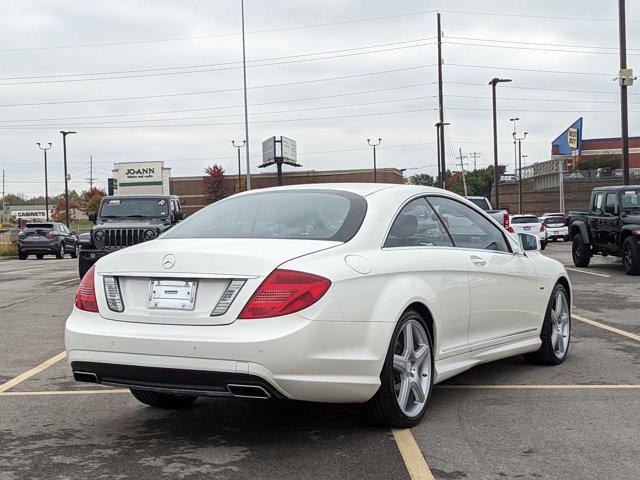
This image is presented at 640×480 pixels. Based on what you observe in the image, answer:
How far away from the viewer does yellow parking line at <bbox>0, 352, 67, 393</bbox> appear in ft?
22.1

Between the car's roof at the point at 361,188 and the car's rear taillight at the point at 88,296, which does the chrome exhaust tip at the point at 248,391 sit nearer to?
the car's rear taillight at the point at 88,296

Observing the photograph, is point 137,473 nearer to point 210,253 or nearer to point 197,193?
point 210,253

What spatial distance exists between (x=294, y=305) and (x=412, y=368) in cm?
115

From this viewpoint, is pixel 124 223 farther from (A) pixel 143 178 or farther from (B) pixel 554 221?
(A) pixel 143 178

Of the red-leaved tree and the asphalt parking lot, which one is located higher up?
the red-leaved tree

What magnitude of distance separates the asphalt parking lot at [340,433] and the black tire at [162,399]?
7cm

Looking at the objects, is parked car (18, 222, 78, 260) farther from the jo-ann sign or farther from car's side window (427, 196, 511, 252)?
the jo-ann sign

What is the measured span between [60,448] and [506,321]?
3372 mm

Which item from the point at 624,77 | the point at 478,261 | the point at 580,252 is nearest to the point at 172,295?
the point at 478,261

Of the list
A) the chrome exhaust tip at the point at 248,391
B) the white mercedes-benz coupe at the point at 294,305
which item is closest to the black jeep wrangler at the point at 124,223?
the white mercedes-benz coupe at the point at 294,305

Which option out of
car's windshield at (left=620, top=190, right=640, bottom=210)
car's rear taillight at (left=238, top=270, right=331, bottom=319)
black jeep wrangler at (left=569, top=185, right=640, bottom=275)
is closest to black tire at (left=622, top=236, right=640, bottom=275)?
black jeep wrangler at (left=569, top=185, right=640, bottom=275)

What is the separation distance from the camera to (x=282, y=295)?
4461 mm

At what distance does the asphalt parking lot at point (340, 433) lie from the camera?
4324 millimetres

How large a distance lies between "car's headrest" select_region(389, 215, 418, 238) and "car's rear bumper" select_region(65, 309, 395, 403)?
0.79m
